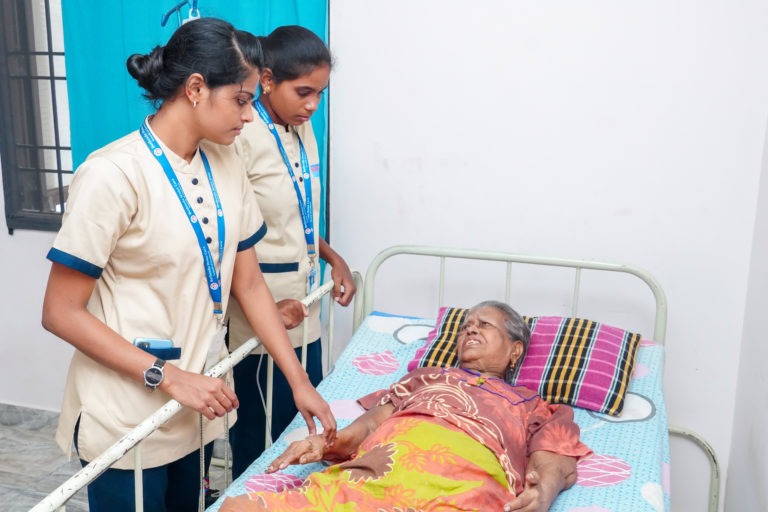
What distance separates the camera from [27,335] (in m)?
3.56

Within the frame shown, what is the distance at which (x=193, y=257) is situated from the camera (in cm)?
170

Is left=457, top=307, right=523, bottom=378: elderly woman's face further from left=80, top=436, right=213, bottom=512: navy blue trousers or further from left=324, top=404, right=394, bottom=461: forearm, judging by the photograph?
left=80, top=436, right=213, bottom=512: navy blue trousers

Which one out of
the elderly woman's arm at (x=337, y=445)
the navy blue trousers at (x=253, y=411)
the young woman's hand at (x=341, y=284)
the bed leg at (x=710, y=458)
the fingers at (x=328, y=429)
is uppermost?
the young woman's hand at (x=341, y=284)

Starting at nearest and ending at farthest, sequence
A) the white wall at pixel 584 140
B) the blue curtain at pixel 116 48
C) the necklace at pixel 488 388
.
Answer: the necklace at pixel 488 388 → the white wall at pixel 584 140 → the blue curtain at pixel 116 48

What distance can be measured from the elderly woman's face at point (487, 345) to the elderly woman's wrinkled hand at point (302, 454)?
561 mm

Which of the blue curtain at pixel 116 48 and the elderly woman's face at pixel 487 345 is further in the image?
the blue curtain at pixel 116 48

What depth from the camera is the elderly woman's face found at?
7.27 ft

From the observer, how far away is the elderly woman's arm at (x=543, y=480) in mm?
1679

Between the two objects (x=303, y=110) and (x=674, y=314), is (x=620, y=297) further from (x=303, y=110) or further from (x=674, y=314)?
(x=303, y=110)

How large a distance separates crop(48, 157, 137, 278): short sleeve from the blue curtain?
1225mm

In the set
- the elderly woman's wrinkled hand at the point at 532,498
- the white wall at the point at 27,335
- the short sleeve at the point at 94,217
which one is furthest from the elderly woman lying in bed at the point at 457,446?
the white wall at the point at 27,335

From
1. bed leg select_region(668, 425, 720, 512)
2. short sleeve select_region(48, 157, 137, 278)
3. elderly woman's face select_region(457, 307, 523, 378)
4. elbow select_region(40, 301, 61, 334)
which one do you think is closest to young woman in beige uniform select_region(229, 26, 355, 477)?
elderly woman's face select_region(457, 307, 523, 378)

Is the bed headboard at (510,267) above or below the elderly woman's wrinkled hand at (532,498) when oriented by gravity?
above

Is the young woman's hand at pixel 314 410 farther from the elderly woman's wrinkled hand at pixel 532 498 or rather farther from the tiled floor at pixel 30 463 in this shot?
the tiled floor at pixel 30 463
